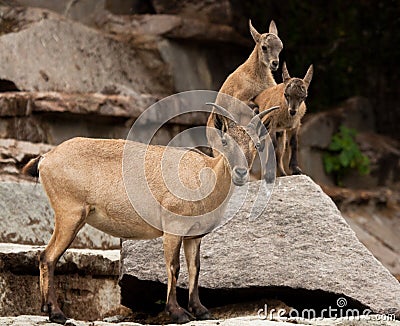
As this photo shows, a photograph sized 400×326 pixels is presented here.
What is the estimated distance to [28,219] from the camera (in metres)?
10.9

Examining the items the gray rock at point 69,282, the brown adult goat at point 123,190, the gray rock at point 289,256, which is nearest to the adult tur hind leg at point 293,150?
the gray rock at point 289,256

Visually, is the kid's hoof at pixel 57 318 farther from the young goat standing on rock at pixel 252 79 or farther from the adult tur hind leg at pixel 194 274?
the young goat standing on rock at pixel 252 79

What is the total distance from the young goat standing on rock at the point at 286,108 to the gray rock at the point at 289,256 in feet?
1.41

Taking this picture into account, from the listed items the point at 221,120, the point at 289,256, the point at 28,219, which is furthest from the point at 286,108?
the point at 28,219

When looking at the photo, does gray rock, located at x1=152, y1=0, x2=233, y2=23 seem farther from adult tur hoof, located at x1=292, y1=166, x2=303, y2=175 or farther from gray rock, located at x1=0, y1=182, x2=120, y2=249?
adult tur hoof, located at x1=292, y1=166, x2=303, y2=175

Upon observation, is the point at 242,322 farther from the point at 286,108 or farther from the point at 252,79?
the point at 252,79

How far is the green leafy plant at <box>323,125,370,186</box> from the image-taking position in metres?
16.0

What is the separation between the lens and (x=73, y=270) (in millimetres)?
9023

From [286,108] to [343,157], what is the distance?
765cm

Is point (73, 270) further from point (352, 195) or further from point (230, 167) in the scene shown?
point (352, 195)

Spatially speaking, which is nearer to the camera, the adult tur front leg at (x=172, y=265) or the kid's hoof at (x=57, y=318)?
the kid's hoof at (x=57, y=318)

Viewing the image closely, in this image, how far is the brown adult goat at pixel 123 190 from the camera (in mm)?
7387

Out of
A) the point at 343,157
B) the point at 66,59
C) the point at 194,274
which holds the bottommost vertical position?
the point at 194,274

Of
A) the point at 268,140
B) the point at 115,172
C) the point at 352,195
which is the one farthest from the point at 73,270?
the point at 352,195
